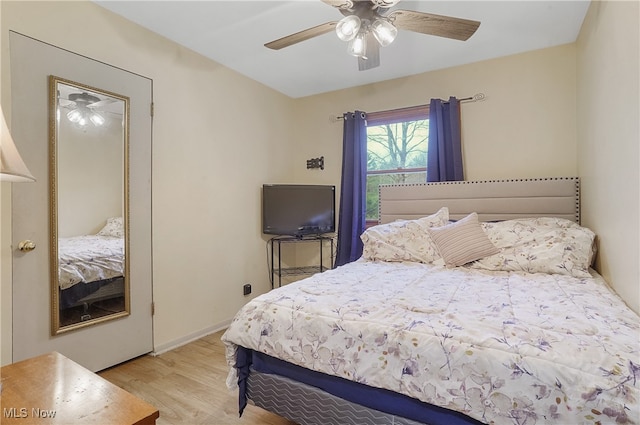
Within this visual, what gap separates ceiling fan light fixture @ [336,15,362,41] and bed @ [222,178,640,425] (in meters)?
1.48

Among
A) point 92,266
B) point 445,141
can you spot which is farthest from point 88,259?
point 445,141

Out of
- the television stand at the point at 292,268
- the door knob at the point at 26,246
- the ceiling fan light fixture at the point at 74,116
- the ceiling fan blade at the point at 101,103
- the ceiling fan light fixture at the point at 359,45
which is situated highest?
the ceiling fan light fixture at the point at 359,45

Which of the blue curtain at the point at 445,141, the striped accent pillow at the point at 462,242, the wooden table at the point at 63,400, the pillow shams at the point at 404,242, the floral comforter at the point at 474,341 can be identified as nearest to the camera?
the wooden table at the point at 63,400

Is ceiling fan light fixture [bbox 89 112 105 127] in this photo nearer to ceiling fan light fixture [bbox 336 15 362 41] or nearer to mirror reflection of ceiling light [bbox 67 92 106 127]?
mirror reflection of ceiling light [bbox 67 92 106 127]

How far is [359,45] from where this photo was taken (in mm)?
2041

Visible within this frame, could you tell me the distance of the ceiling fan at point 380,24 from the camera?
1.80 m

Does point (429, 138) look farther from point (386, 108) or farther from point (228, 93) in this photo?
point (228, 93)

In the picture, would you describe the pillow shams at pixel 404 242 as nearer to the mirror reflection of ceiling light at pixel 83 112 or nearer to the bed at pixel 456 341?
the bed at pixel 456 341

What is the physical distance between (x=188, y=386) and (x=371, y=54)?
2559mm

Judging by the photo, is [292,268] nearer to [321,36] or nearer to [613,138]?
[321,36]

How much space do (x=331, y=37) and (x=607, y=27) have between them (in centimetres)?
187

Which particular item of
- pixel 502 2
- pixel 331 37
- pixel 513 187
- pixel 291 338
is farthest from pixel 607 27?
pixel 291 338

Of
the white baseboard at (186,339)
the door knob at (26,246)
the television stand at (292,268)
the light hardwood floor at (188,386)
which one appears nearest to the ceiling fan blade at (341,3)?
the door knob at (26,246)

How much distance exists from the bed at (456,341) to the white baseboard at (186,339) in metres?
1.34
